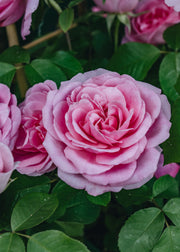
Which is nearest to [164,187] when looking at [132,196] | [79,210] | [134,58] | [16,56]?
[132,196]

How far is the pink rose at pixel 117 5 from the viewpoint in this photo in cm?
83

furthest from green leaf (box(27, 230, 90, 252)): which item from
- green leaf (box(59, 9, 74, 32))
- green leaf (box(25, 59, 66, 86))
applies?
green leaf (box(59, 9, 74, 32))

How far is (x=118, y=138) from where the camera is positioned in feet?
1.75

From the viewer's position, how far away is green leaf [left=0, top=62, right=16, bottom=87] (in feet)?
2.41

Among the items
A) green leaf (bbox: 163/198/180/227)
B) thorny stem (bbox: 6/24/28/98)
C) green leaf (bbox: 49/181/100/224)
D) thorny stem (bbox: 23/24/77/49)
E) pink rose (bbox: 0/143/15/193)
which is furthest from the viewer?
thorny stem (bbox: 23/24/77/49)

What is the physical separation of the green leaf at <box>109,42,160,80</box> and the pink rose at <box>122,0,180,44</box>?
0.45 feet

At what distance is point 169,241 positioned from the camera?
23.5 inches

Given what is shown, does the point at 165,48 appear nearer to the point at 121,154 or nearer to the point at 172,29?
the point at 172,29

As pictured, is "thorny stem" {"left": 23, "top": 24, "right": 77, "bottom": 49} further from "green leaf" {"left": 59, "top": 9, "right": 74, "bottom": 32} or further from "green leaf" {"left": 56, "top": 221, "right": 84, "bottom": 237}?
"green leaf" {"left": 56, "top": 221, "right": 84, "bottom": 237}

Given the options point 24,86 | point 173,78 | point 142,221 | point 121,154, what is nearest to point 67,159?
point 121,154

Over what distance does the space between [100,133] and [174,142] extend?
13 cm

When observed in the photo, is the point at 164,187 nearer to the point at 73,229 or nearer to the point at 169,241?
the point at 169,241

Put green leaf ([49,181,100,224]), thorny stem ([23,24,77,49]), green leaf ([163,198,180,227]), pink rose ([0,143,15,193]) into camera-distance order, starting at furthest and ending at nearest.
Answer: thorny stem ([23,24,77,49])
green leaf ([49,181,100,224])
green leaf ([163,198,180,227])
pink rose ([0,143,15,193])

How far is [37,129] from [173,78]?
313 mm
